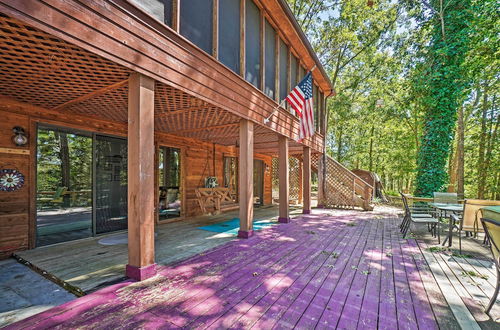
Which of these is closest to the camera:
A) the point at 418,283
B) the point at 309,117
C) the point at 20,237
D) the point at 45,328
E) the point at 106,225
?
the point at 45,328

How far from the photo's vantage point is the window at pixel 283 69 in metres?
6.06

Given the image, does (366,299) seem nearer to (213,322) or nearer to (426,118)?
(213,322)

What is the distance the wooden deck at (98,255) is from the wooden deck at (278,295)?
1.05 ft

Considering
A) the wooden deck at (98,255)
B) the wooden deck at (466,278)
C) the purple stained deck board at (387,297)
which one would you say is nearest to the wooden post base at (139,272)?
the wooden deck at (98,255)

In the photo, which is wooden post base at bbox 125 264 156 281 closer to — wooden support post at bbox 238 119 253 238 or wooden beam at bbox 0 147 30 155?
wooden support post at bbox 238 119 253 238

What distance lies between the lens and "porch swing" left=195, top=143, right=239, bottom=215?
255 inches

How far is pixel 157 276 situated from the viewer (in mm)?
2648

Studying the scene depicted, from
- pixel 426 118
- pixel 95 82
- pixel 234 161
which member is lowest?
pixel 234 161

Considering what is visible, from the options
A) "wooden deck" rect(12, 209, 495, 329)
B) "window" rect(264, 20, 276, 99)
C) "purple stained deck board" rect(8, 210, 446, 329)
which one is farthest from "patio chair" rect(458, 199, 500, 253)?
"window" rect(264, 20, 276, 99)

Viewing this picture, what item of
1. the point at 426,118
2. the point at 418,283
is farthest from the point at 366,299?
the point at 426,118

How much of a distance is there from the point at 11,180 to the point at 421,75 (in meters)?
10.8

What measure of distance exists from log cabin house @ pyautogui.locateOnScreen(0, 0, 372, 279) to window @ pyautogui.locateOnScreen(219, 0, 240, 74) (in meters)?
0.03

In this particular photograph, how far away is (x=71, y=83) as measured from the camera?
2.86 meters

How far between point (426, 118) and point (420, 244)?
527 centimetres
